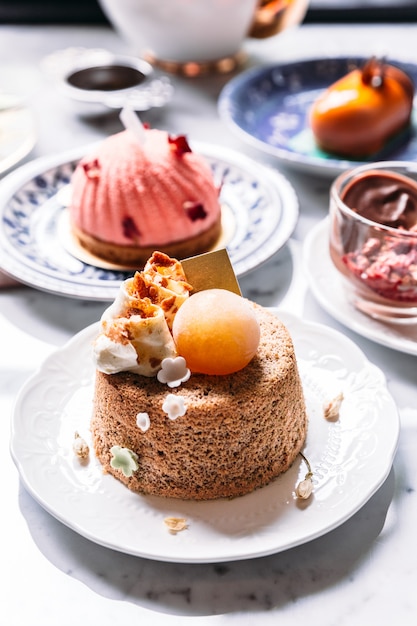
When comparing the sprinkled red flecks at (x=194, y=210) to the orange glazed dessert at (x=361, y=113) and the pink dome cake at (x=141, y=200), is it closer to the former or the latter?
the pink dome cake at (x=141, y=200)

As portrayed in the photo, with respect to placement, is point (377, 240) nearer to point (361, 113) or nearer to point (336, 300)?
point (336, 300)

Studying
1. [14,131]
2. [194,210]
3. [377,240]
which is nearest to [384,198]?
[377,240]

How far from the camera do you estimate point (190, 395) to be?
33.7 inches

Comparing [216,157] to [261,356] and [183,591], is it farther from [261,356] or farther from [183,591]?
[183,591]

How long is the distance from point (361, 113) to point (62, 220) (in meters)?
0.65

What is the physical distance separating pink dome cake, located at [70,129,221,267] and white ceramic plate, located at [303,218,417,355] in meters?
0.19

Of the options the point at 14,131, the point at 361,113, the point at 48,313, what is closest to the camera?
the point at 48,313

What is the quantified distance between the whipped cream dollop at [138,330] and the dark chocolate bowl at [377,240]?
1.18 feet

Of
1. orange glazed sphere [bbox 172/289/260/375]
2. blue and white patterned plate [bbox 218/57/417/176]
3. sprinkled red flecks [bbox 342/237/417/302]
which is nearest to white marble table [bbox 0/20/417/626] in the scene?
sprinkled red flecks [bbox 342/237/417/302]

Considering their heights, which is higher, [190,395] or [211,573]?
[190,395]

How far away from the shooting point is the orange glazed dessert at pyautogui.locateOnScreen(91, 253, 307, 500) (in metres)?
0.85

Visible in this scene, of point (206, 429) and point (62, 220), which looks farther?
point (62, 220)

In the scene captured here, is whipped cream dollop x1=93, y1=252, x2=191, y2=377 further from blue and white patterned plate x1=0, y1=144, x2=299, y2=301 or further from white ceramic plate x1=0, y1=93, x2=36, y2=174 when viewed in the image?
white ceramic plate x1=0, y1=93, x2=36, y2=174

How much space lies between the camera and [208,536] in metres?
0.82
